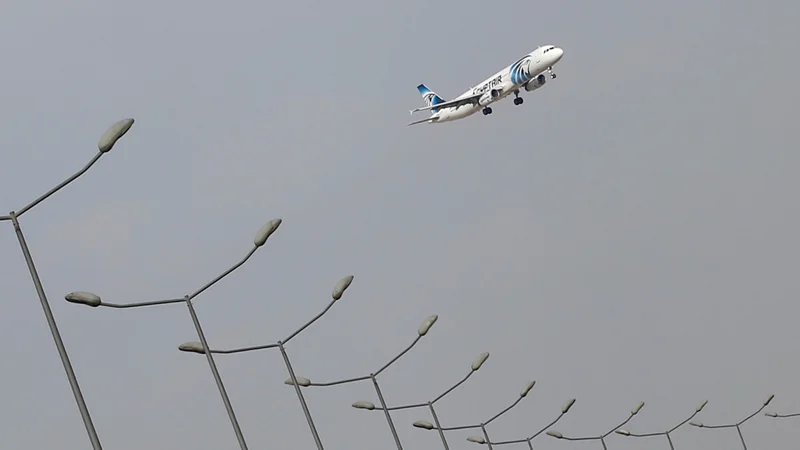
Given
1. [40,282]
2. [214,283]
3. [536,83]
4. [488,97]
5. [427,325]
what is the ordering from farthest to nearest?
[488,97] < [536,83] < [427,325] < [214,283] < [40,282]

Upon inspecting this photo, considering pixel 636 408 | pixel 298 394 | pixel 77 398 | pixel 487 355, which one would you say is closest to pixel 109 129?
pixel 77 398

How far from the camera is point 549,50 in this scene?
298ft

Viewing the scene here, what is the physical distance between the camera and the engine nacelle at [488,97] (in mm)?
93250

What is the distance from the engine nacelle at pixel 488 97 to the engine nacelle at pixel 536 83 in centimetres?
265

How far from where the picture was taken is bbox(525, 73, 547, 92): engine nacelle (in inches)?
3546

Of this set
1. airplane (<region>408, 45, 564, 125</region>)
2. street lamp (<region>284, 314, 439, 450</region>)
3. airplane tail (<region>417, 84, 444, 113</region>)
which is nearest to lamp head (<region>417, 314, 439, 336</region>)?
street lamp (<region>284, 314, 439, 450</region>)

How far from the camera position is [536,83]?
90438 mm

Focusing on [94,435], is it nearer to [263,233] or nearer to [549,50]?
[263,233]

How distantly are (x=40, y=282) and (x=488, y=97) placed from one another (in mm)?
71330

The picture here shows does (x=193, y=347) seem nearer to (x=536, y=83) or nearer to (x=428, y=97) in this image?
(x=536, y=83)

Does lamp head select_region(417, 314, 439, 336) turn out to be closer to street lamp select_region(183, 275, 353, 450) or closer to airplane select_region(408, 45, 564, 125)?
street lamp select_region(183, 275, 353, 450)

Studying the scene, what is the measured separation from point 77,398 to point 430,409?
28.9m

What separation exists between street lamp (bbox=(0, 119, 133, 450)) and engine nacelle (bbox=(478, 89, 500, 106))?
68.9 metres

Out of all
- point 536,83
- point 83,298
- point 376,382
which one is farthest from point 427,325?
point 536,83
